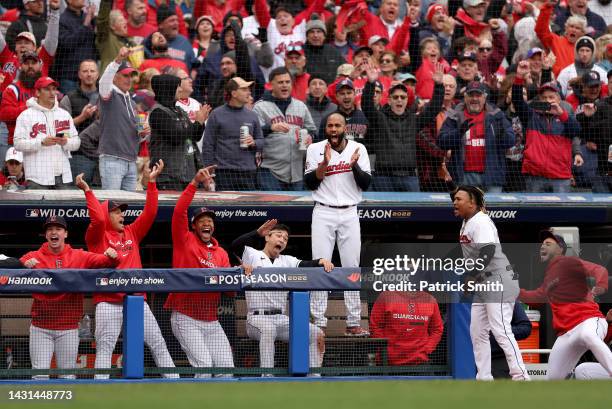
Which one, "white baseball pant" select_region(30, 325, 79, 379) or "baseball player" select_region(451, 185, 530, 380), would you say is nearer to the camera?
"white baseball pant" select_region(30, 325, 79, 379)

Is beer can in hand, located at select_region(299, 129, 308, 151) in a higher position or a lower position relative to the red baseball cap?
lower

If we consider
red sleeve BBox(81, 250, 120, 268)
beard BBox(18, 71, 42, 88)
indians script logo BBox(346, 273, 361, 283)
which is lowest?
indians script logo BBox(346, 273, 361, 283)

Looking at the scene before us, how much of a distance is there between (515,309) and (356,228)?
1706 mm

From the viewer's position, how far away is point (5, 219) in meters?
12.3

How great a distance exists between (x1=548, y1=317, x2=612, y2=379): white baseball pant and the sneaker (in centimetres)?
153

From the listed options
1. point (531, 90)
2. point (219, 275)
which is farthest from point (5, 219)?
point (531, 90)

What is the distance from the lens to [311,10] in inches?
598

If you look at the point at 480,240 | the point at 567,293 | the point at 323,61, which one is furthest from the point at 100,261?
the point at 323,61

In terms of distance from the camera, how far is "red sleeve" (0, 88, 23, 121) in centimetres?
1244

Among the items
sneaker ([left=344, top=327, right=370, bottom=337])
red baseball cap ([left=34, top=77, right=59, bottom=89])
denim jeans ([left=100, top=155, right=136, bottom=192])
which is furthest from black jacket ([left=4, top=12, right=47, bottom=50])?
sneaker ([left=344, top=327, right=370, bottom=337])

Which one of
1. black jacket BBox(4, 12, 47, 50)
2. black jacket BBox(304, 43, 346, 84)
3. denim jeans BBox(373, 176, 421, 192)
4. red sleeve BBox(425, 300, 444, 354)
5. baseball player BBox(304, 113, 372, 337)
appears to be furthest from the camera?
black jacket BBox(304, 43, 346, 84)

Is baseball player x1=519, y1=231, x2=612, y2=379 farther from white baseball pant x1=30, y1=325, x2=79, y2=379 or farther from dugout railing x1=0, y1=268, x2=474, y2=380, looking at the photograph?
white baseball pant x1=30, y1=325, x2=79, y2=379

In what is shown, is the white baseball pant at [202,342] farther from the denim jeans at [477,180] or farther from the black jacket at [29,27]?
the black jacket at [29,27]

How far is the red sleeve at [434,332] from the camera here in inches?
402
